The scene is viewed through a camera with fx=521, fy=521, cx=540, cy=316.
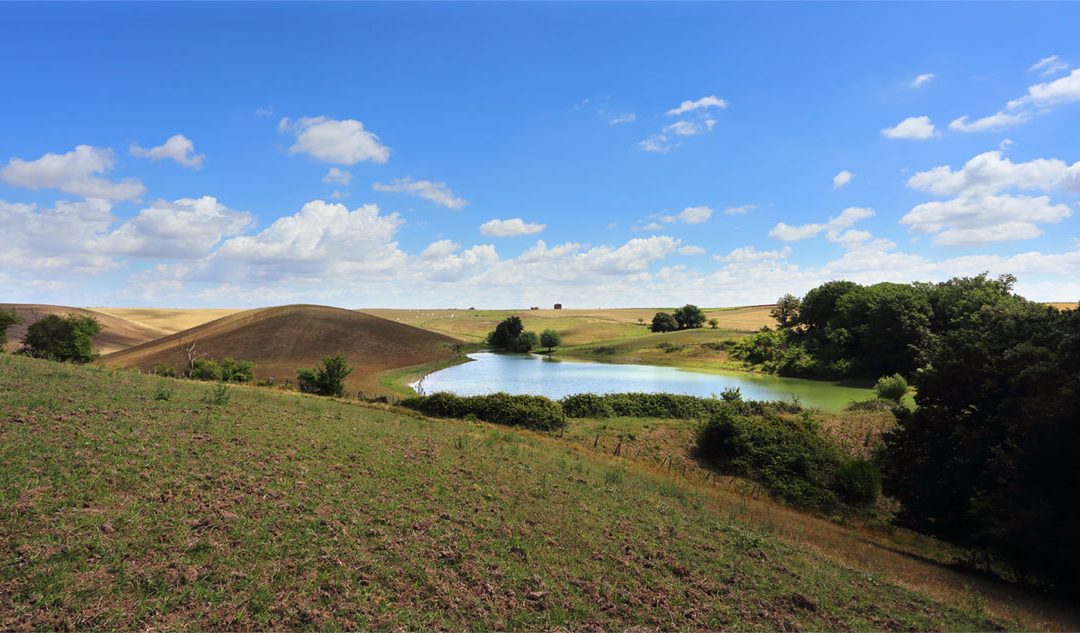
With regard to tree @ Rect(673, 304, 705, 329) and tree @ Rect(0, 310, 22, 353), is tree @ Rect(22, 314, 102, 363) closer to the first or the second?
tree @ Rect(0, 310, 22, 353)

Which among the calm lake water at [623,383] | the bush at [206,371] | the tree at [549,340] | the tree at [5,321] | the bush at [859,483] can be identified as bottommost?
the bush at [859,483]

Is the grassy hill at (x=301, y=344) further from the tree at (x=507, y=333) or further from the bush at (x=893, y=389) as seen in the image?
the bush at (x=893, y=389)

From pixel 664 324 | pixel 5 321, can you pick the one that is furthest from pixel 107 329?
pixel 664 324

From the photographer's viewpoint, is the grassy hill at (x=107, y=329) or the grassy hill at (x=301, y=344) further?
the grassy hill at (x=107, y=329)

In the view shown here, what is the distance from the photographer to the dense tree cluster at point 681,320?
497 ft

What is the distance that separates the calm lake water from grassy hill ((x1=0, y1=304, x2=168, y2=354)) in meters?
76.9

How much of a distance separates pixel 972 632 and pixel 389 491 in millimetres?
13619

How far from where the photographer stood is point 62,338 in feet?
183

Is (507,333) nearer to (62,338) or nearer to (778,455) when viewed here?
(62,338)

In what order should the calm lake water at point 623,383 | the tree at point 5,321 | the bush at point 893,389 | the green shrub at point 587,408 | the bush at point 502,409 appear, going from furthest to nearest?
1. the calm lake water at point 623,383
2. the tree at point 5,321
3. the bush at point 893,389
4. the green shrub at point 587,408
5. the bush at point 502,409

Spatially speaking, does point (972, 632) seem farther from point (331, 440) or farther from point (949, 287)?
point (949, 287)

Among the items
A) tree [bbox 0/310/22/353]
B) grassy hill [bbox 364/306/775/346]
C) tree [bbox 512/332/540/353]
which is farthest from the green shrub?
grassy hill [bbox 364/306/775/346]

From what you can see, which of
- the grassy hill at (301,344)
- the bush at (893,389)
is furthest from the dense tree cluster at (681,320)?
the bush at (893,389)

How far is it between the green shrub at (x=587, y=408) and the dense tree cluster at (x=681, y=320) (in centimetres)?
11233
